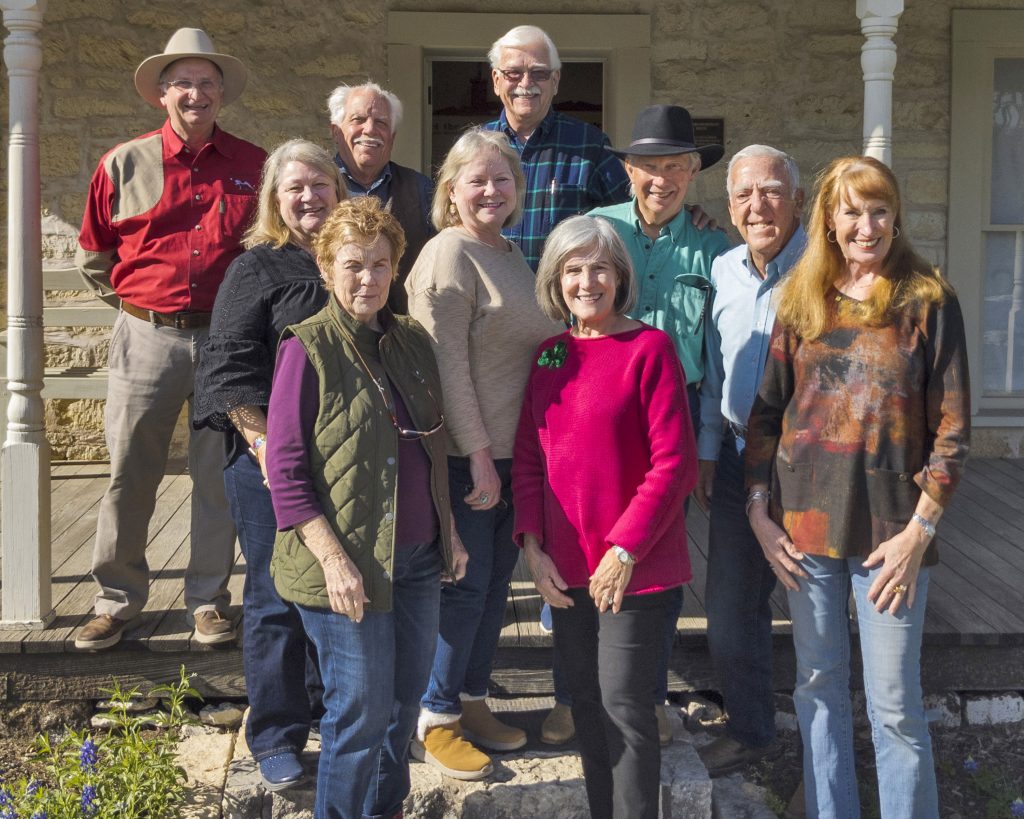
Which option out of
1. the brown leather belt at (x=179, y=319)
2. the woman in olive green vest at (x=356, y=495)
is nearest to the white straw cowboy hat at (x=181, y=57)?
the brown leather belt at (x=179, y=319)

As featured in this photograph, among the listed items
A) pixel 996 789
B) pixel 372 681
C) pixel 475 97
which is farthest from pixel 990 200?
pixel 372 681

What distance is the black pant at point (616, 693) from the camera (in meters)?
2.55

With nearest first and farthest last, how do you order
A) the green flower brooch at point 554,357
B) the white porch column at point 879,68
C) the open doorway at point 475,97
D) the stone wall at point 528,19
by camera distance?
the green flower brooch at point 554,357 < the white porch column at point 879,68 < the stone wall at point 528,19 < the open doorway at point 475,97

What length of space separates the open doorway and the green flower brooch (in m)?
5.29

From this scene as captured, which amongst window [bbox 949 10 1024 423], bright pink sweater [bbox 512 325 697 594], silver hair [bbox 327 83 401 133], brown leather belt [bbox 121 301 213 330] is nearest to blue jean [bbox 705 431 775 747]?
bright pink sweater [bbox 512 325 697 594]

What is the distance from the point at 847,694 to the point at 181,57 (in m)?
2.57

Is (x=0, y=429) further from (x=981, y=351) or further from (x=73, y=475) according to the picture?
(x=981, y=351)

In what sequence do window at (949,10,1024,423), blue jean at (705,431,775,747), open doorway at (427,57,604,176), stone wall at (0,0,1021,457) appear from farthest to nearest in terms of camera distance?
1. open doorway at (427,57,604,176)
2. window at (949,10,1024,423)
3. stone wall at (0,0,1021,457)
4. blue jean at (705,431,775,747)

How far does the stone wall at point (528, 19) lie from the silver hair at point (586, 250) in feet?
10.9

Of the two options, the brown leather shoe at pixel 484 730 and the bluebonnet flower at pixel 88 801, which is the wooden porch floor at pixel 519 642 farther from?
the bluebonnet flower at pixel 88 801

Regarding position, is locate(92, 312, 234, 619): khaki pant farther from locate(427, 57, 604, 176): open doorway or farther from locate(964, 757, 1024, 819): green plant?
locate(427, 57, 604, 176): open doorway

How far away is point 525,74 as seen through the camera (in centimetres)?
325

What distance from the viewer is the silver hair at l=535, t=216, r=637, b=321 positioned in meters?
2.56

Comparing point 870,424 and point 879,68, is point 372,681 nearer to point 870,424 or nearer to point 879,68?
point 870,424
